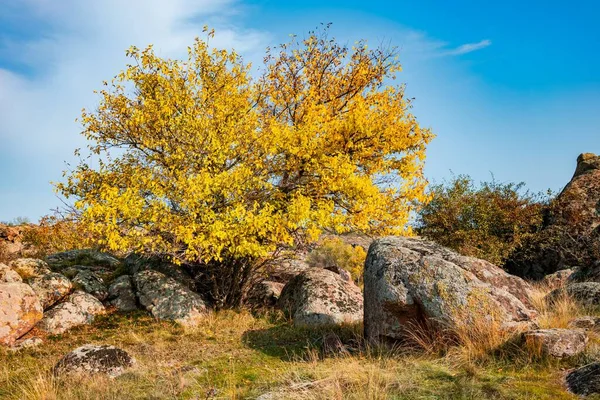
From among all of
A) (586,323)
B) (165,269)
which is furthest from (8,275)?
(586,323)

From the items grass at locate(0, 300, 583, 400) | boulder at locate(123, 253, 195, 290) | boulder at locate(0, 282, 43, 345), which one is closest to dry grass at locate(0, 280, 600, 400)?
grass at locate(0, 300, 583, 400)

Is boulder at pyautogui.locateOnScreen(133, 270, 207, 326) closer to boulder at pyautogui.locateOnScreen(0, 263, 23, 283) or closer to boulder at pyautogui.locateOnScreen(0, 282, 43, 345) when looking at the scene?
boulder at pyautogui.locateOnScreen(0, 282, 43, 345)

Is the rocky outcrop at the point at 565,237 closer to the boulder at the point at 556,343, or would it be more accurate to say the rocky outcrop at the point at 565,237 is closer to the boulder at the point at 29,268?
the boulder at the point at 556,343

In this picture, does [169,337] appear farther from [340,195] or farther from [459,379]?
[459,379]

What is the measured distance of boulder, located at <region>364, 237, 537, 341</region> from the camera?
1041 centimetres

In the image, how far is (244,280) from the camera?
59.2 feet

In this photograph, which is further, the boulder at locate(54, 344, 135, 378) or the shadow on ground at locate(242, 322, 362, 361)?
the shadow on ground at locate(242, 322, 362, 361)

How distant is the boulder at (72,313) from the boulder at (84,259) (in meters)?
4.17

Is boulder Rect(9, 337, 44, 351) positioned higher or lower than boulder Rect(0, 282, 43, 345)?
lower

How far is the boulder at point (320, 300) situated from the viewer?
15844 millimetres

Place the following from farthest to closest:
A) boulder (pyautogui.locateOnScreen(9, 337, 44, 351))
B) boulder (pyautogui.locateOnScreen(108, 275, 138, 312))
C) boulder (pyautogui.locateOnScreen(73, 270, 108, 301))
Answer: boulder (pyautogui.locateOnScreen(73, 270, 108, 301)) < boulder (pyautogui.locateOnScreen(108, 275, 138, 312)) < boulder (pyautogui.locateOnScreen(9, 337, 44, 351))

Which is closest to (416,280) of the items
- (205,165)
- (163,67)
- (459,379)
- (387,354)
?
(387,354)

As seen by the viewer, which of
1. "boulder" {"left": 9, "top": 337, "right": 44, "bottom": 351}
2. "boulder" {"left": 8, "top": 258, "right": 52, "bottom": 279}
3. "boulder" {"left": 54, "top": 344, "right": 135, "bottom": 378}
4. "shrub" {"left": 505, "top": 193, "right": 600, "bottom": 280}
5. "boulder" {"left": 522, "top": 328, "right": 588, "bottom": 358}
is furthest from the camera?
"shrub" {"left": 505, "top": 193, "right": 600, "bottom": 280}

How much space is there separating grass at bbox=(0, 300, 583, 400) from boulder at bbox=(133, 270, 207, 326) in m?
1.81
